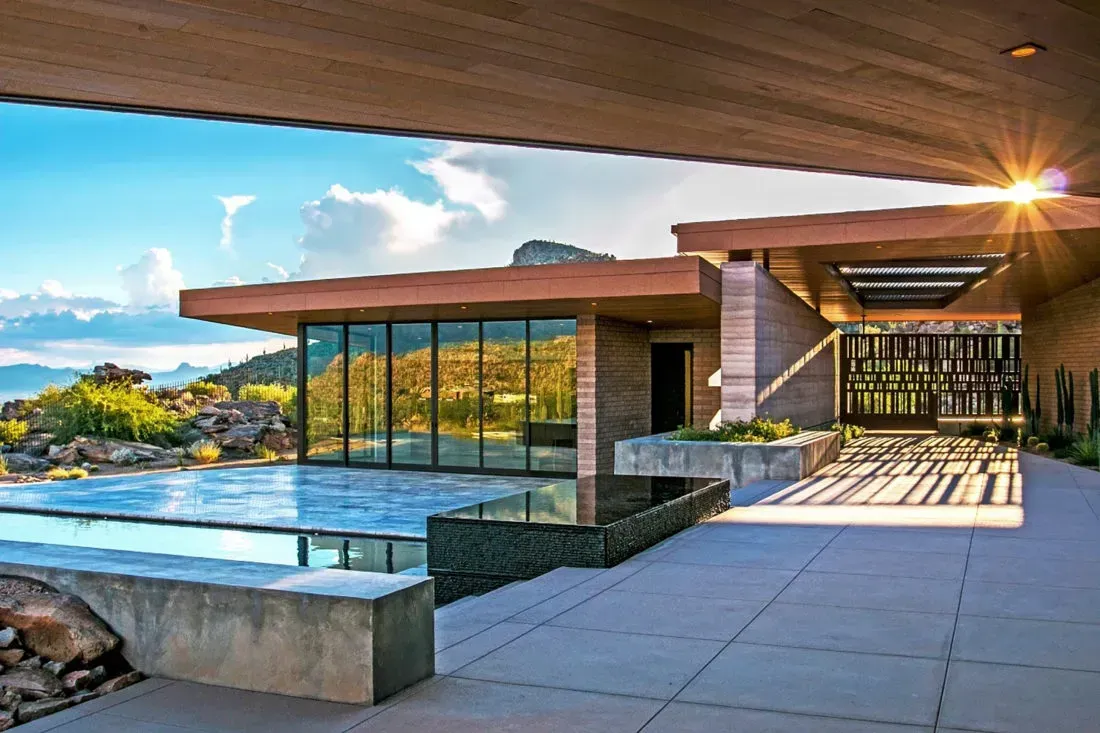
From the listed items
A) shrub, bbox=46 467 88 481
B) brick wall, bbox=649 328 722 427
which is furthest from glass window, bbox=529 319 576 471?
shrub, bbox=46 467 88 481

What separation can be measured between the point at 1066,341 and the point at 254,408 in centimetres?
2450

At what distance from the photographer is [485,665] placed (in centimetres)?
534

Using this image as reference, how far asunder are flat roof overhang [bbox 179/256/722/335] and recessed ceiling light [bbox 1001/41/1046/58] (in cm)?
930

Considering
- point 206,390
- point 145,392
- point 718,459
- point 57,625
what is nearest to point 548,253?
point 206,390

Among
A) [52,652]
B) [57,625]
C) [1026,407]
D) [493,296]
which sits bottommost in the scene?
[52,652]

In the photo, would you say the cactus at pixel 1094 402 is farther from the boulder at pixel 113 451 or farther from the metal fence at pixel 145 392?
the metal fence at pixel 145 392

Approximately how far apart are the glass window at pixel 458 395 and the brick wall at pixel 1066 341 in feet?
44.8

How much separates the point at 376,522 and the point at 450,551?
15.8 ft

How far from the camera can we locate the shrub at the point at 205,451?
2444 centimetres

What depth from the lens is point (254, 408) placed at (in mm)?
34125

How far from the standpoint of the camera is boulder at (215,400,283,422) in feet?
109

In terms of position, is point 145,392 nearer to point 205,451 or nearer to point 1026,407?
point 205,451

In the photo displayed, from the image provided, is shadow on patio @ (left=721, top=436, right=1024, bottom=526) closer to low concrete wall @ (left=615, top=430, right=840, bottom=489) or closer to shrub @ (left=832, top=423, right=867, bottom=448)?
low concrete wall @ (left=615, top=430, right=840, bottom=489)

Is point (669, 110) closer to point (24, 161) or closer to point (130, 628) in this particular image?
point (130, 628)
